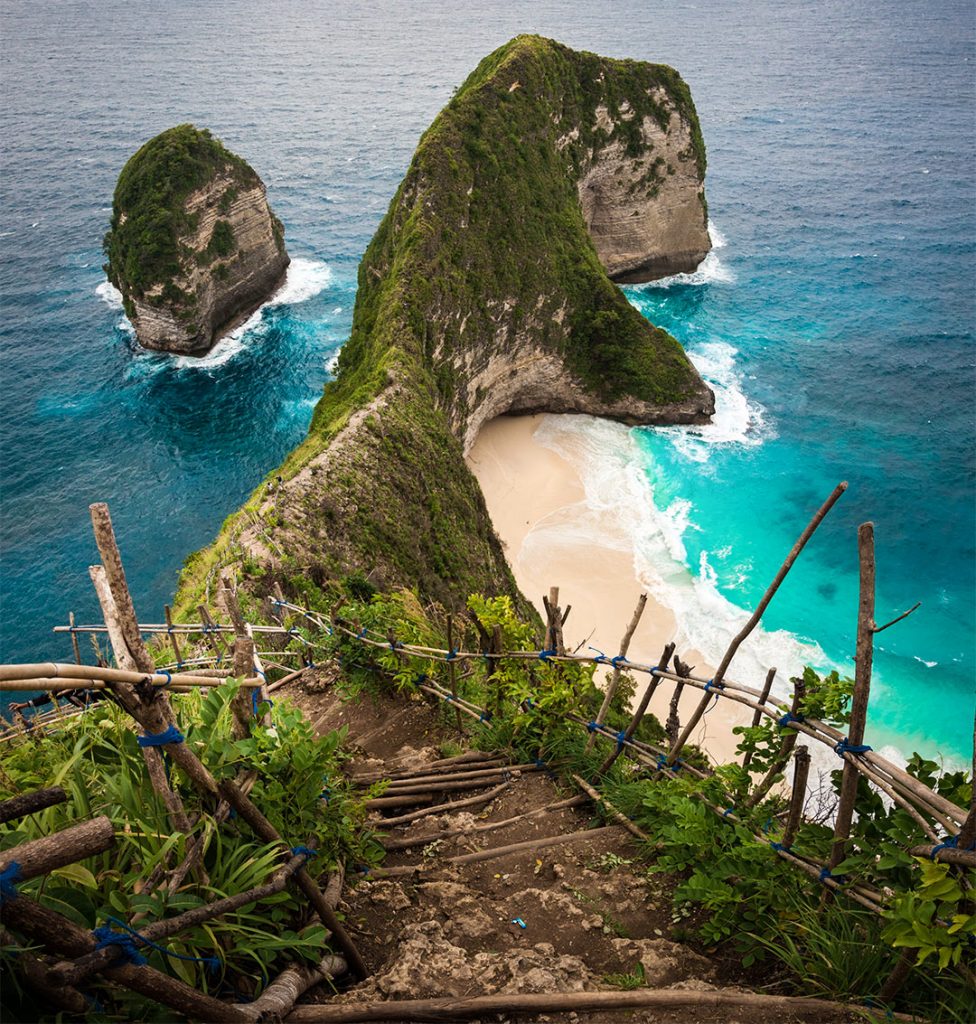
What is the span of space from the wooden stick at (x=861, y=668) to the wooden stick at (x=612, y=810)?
1.91m

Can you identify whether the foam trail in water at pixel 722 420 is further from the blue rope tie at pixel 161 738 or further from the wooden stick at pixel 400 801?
the blue rope tie at pixel 161 738

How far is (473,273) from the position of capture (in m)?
37.8

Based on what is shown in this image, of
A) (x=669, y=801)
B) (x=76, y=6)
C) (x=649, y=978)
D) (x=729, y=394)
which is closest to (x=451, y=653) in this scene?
(x=669, y=801)

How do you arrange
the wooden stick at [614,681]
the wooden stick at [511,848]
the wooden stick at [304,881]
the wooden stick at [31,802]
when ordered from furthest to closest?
the wooden stick at [614,681] < the wooden stick at [511,848] < the wooden stick at [304,881] < the wooden stick at [31,802]

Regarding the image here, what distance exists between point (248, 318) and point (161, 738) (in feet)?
181

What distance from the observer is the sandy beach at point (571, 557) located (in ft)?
96.8

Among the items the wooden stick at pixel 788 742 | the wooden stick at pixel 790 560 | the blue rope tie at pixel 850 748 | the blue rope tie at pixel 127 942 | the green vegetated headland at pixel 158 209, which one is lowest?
the wooden stick at pixel 788 742

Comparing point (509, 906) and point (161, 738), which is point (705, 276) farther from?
point (161, 738)

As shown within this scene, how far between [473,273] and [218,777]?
35.4 meters

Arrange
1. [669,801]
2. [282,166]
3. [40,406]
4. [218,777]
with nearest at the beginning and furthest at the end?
[218,777] → [669,801] → [40,406] → [282,166]

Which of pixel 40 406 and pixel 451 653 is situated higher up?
pixel 451 653

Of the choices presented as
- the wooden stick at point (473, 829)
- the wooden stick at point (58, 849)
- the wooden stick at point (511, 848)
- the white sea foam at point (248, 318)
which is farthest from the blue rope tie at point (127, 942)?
the white sea foam at point (248, 318)

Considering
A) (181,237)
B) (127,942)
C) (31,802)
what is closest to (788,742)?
(127,942)

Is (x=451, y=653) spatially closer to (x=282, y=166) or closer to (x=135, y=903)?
(x=135, y=903)
